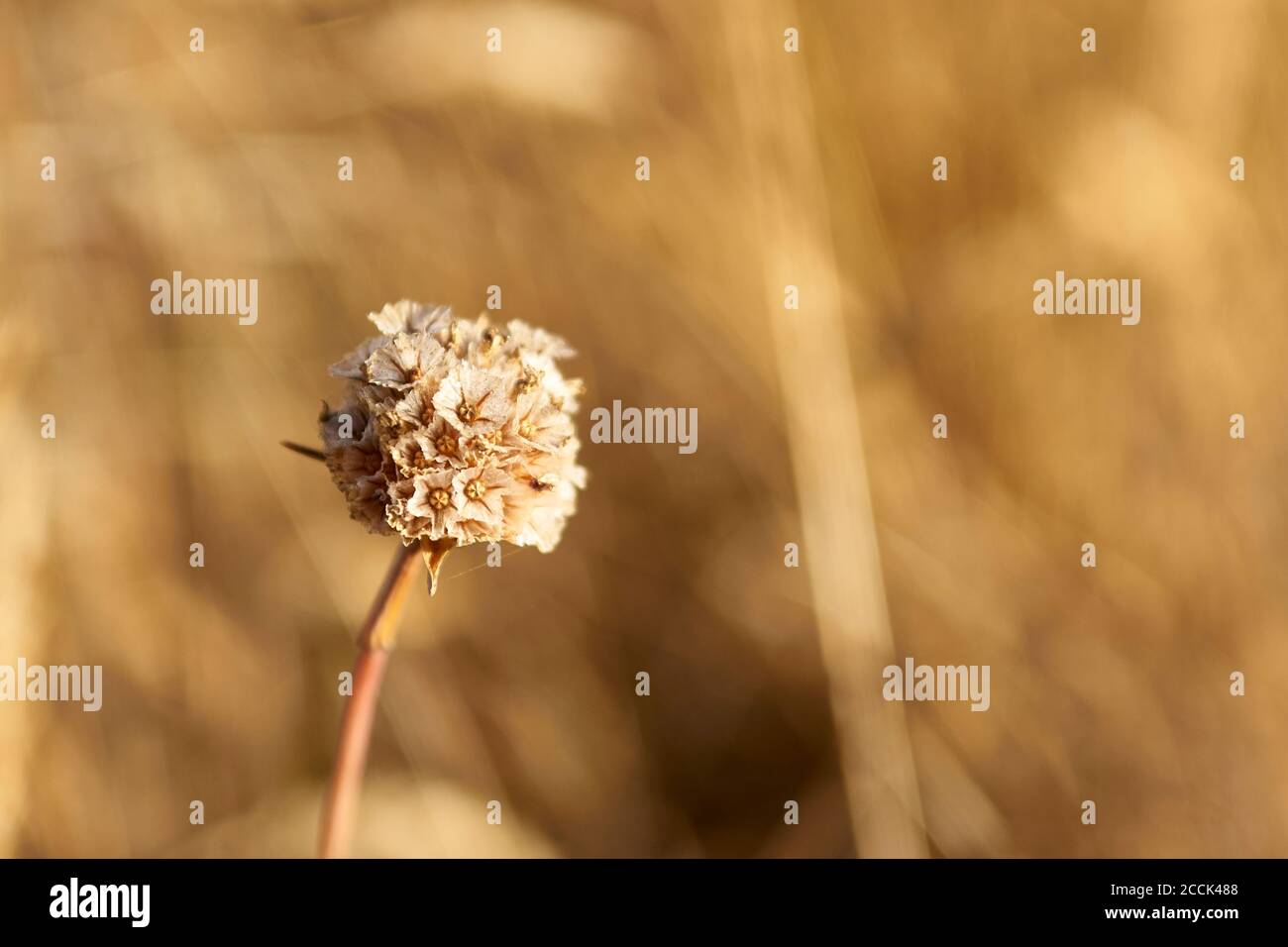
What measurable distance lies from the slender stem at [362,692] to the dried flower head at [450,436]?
6 cm

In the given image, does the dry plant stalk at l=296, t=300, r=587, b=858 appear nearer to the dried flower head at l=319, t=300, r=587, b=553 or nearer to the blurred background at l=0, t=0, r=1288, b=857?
the dried flower head at l=319, t=300, r=587, b=553

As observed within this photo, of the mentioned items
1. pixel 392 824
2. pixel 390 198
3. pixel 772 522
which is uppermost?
pixel 390 198

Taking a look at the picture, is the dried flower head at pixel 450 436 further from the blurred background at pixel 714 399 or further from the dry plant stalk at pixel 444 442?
the blurred background at pixel 714 399

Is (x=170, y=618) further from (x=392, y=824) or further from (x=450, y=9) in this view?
(x=450, y=9)

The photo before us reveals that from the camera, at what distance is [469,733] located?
1.79m

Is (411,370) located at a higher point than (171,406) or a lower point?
lower

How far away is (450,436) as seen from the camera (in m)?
0.84

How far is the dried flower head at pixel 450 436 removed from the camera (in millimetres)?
829

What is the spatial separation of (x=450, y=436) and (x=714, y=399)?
104cm

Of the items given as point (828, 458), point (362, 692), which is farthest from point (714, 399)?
point (362, 692)
